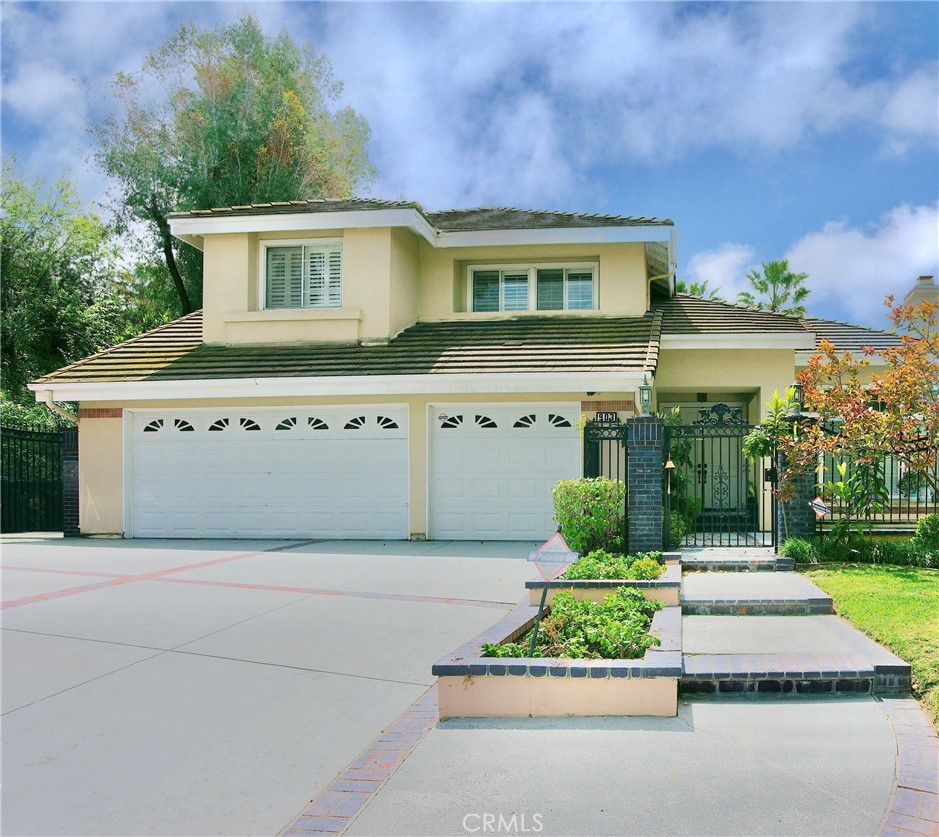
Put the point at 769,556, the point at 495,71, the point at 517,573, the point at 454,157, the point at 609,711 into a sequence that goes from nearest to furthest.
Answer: the point at 609,711
the point at 769,556
the point at 517,573
the point at 495,71
the point at 454,157

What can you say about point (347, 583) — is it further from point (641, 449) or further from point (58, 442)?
point (58, 442)

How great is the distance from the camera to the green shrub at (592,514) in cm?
1060

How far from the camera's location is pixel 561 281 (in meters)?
17.0

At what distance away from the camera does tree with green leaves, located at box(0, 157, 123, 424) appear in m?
26.9

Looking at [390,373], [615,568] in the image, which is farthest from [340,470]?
[615,568]

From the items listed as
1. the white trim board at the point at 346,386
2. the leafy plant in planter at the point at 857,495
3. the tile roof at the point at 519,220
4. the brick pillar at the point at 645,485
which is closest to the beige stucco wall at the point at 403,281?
the tile roof at the point at 519,220

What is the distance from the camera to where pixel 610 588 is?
869 centimetres

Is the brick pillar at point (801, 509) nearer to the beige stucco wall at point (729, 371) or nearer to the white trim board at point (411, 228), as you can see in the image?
the beige stucco wall at point (729, 371)

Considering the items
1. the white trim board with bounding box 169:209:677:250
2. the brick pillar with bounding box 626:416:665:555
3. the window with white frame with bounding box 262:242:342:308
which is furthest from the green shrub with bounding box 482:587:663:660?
the window with white frame with bounding box 262:242:342:308

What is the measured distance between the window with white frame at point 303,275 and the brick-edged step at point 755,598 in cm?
989

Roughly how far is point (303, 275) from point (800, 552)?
1080 cm

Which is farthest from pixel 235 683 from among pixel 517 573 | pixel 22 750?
pixel 517 573

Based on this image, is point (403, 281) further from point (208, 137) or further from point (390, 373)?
point (208, 137)

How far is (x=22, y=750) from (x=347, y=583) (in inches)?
225
